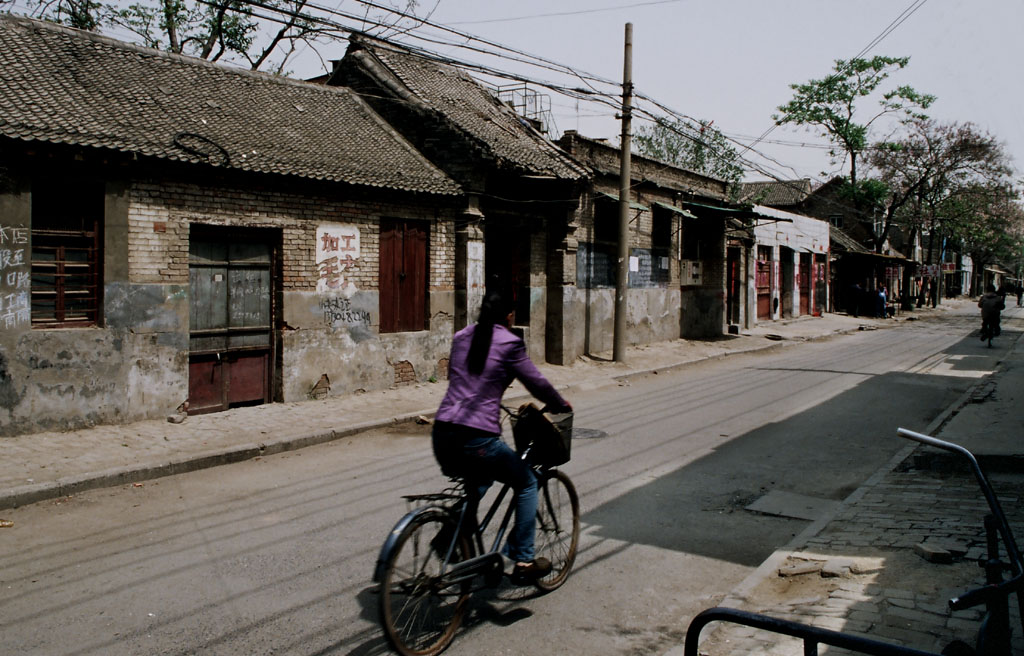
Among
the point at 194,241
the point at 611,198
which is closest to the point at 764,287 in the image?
the point at 611,198

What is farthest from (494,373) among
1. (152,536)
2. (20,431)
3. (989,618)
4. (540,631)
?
(20,431)

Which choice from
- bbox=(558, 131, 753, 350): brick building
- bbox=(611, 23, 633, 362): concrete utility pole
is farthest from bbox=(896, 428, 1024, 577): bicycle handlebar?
bbox=(558, 131, 753, 350): brick building

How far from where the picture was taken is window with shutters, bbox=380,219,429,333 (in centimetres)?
1358

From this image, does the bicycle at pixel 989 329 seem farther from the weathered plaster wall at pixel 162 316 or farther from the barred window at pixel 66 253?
the barred window at pixel 66 253

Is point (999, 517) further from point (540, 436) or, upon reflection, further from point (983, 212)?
point (983, 212)

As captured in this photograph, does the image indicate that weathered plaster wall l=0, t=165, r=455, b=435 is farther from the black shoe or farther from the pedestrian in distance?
the pedestrian in distance

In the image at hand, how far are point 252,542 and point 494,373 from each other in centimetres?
281

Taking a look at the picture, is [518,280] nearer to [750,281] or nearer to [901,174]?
[750,281]

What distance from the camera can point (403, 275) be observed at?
13875 millimetres

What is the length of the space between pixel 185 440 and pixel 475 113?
34.9 feet

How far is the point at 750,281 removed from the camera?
91.2 ft

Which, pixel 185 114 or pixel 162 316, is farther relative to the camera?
pixel 185 114

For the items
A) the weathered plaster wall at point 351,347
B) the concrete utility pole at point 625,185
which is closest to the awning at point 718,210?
the concrete utility pole at point 625,185

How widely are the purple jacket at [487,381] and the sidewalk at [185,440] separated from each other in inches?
202
